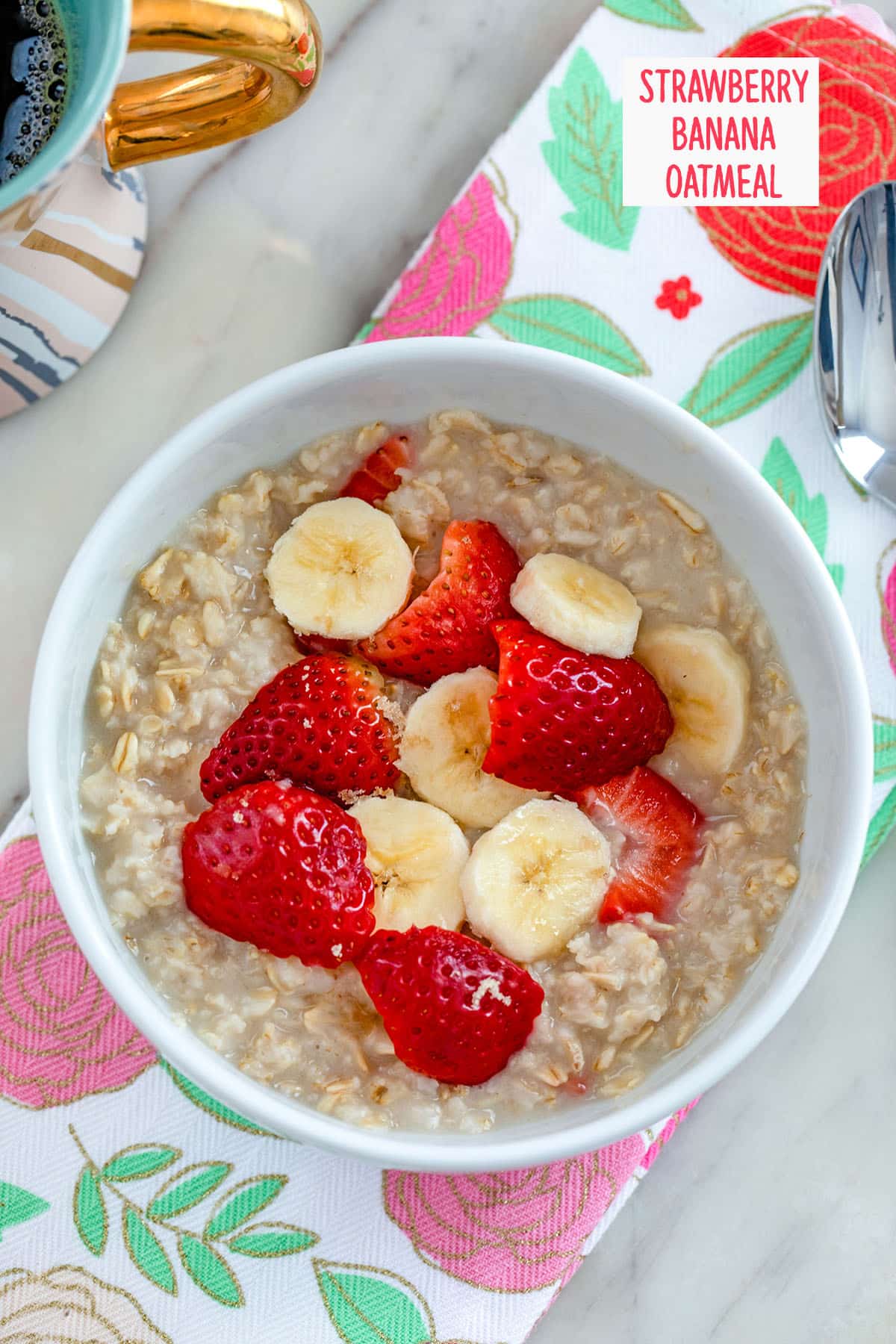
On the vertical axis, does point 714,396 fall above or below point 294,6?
below

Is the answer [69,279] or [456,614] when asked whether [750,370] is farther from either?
[69,279]

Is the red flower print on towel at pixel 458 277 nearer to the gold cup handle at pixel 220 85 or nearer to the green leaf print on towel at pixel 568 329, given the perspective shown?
the green leaf print on towel at pixel 568 329

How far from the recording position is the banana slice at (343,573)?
94 cm

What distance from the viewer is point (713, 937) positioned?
3.03 ft

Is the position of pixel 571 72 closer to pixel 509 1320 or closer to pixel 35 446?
pixel 35 446

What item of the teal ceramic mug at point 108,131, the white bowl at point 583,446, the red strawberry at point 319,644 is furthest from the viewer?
the red strawberry at point 319,644

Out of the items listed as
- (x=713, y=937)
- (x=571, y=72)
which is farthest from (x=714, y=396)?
(x=713, y=937)

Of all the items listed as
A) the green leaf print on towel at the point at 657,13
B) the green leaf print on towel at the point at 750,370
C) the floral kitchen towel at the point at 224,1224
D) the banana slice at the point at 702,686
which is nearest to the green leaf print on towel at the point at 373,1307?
the floral kitchen towel at the point at 224,1224

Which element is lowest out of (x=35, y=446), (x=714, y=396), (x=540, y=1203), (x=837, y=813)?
(x=540, y=1203)

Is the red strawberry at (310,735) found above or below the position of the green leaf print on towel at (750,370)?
below

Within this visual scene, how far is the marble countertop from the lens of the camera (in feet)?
3.63

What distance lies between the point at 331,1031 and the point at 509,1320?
304mm

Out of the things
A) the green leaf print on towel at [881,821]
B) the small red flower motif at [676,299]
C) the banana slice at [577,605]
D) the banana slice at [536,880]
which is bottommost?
the banana slice at [536,880]

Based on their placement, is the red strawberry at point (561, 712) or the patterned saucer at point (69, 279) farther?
the patterned saucer at point (69, 279)
